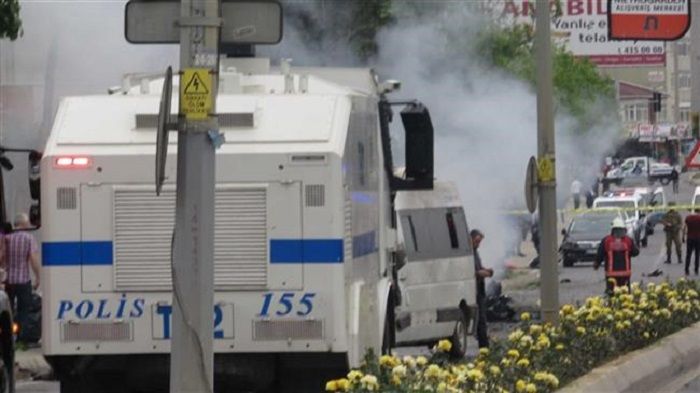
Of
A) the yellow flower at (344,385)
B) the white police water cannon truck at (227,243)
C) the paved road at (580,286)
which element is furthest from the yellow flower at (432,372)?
the paved road at (580,286)

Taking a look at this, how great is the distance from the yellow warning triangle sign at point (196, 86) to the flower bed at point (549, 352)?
198 centimetres

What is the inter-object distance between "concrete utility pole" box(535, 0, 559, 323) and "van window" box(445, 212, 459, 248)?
356 centimetres

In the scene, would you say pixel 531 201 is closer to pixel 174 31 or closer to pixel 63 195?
pixel 63 195


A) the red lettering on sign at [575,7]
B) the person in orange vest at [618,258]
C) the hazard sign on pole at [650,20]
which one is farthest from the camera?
the red lettering on sign at [575,7]

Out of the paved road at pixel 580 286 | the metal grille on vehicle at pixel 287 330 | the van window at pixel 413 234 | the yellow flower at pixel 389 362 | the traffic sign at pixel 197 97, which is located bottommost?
the paved road at pixel 580 286

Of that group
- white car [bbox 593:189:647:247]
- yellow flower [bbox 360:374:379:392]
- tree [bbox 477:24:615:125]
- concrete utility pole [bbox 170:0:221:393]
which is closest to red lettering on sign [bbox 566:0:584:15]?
tree [bbox 477:24:615:125]

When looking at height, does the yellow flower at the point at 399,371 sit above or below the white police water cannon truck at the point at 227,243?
below

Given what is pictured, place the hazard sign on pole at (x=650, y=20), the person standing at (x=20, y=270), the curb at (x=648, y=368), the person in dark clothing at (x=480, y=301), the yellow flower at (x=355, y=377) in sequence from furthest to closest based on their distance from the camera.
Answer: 1. the hazard sign on pole at (x=650, y=20)
2. the person in dark clothing at (x=480, y=301)
3. the person standing at (x=20, y=270)
4. the curb at (x=648, y=368)
5. the yellow flower at (x=355, y=377)

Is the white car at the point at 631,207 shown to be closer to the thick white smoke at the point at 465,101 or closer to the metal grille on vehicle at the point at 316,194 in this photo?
the thick white smoke at the point at 465,101

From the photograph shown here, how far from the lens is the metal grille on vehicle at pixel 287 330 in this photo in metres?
12.5

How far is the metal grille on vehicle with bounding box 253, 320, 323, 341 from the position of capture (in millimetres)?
12508

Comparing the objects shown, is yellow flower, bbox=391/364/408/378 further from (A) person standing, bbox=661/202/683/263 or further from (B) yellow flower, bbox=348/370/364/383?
(A) person standing, bbox=661/202/683/263

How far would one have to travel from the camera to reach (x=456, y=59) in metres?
26.8

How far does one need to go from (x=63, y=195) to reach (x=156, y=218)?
27.1 inches
